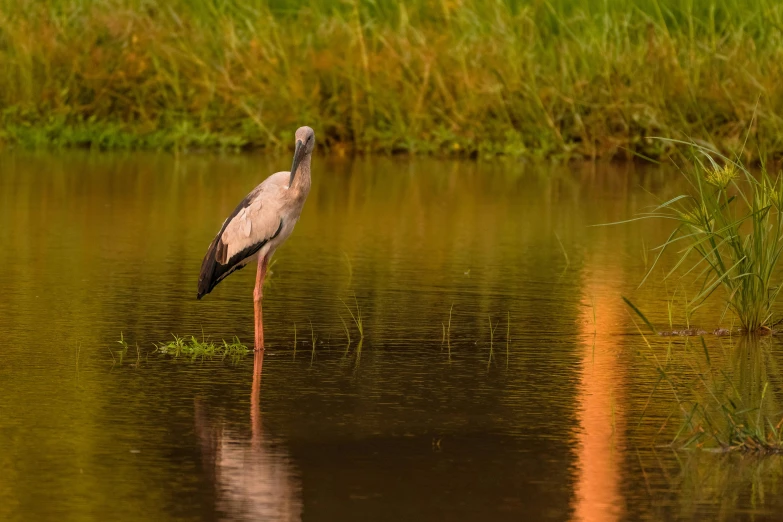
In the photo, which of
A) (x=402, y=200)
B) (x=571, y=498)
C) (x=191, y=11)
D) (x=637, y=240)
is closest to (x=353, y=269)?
(x=637, y=240)

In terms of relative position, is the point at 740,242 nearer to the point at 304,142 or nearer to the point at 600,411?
the point at 600,411

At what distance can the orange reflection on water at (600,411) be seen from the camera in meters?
5.98

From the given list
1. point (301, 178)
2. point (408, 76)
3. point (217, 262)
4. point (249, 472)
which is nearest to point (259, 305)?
point (217, 262)

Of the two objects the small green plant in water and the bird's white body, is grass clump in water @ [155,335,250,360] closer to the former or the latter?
the bird's white body

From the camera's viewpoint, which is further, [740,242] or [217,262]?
[217,262]

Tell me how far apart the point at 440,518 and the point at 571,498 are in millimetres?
531

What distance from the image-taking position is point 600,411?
24.5 ft

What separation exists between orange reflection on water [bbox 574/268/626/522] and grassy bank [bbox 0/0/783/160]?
981 centimetres

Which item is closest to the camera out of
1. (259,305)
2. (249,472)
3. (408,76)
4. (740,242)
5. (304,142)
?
(249,472)

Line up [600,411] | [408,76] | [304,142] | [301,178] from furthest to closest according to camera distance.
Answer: [408,76], [304,142], [301,178], [600,411]

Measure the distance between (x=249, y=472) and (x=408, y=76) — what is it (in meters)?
16.0

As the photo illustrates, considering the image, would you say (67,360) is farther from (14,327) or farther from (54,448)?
(54,448)

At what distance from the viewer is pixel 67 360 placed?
27.6ft

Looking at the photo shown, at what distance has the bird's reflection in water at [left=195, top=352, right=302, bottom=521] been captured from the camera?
5.78 metres
